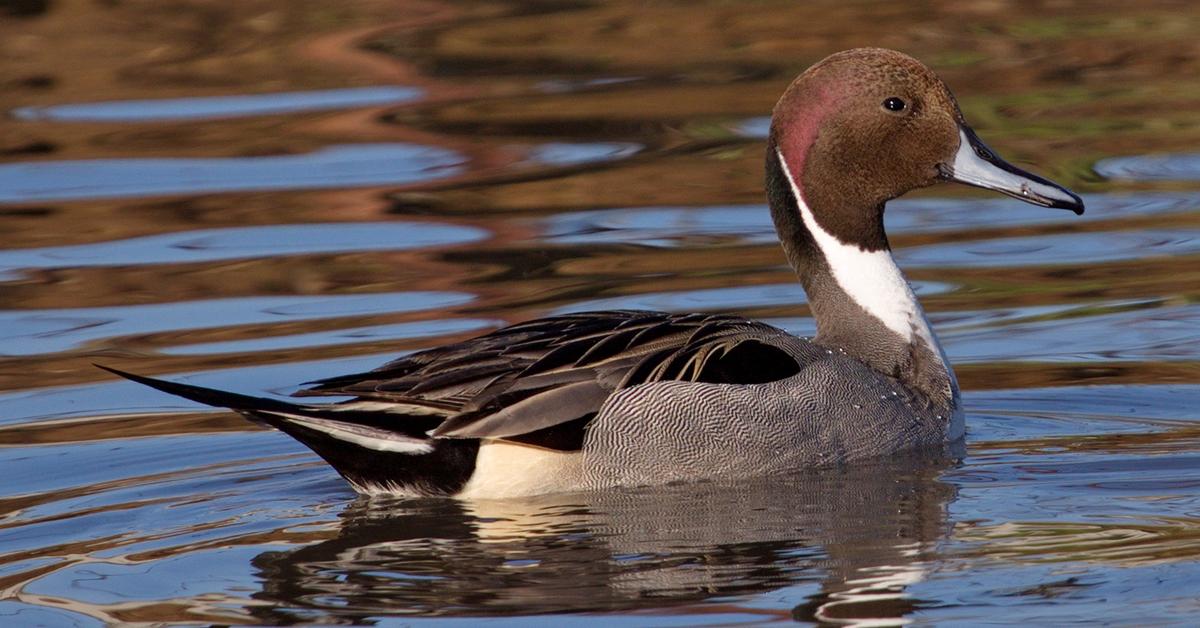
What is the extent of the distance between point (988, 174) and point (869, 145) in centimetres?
40

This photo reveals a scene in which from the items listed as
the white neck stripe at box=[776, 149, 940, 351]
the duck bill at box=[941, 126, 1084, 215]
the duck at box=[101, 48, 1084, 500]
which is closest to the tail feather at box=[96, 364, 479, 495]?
the duck at box=[101, 48, 1084, 500]

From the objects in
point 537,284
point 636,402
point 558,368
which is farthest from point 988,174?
point 537,284

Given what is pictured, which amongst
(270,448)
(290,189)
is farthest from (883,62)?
(290,189)

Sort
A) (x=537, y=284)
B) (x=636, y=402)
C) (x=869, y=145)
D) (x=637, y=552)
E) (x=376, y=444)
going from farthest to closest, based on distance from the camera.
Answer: (x=537, y=284), (x=869, y=145), (x=636, y=402), (x=376, y=444), (x=637, y=552)

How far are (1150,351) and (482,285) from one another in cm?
282

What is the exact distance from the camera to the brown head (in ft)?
22.1

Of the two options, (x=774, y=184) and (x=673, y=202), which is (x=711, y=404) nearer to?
(x=774, y=184)

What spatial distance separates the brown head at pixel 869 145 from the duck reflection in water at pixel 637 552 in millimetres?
998

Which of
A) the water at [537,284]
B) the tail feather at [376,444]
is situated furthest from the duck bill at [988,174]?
the tail feather at [376,444]

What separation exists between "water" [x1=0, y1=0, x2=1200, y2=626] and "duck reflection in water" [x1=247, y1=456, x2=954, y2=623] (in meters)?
0.02

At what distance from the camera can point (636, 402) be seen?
5.95m

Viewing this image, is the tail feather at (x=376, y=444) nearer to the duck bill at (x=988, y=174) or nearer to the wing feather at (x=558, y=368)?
the wing feather at (x=558, y=368)

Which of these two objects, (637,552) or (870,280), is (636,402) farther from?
(870,280)

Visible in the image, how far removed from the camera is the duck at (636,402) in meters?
5.85
